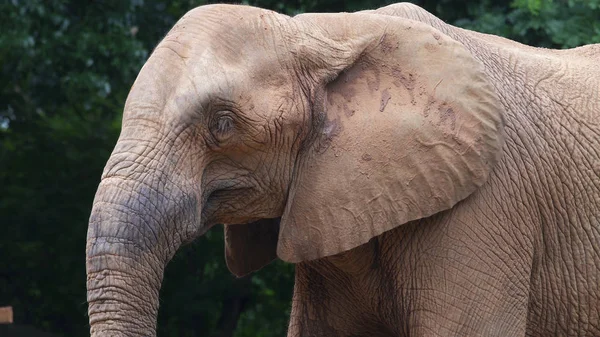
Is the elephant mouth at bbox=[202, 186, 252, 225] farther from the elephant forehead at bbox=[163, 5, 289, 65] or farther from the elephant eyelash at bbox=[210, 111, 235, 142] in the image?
the elephant forehead at bbox=[163, 5, 289, 65]

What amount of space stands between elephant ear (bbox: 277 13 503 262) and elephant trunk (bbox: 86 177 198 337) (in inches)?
26.0

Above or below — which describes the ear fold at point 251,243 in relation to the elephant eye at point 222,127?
below

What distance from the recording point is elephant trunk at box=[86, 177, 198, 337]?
4.35 m

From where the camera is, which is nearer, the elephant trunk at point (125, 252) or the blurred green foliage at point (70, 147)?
the elephant trunk at point (125, 252)

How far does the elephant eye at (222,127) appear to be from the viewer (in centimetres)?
466

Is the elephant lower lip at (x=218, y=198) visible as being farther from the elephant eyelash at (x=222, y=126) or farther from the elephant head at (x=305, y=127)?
the elephant eyelash at (x=222, y=126)

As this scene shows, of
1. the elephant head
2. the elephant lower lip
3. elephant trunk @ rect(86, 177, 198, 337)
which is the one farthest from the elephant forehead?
elephant trunk @ rect(86, 177, 198, 337)

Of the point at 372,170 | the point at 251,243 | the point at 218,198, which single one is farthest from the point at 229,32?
the point at 251,243

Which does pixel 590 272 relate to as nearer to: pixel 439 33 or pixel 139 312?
pixel 439 33

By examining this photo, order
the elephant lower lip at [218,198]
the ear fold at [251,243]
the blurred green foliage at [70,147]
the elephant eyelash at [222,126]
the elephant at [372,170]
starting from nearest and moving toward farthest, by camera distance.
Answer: the elephant at [372,170]
the elephant eyelash at [222,126]
the elephant lower lip at [218,198]
the ear fold at [251,243]
the blurred green foliage at [70,147]

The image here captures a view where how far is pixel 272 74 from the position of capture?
4793 mm

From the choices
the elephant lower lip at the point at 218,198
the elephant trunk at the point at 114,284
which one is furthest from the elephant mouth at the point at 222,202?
the elephant trunk at the point at 114,284

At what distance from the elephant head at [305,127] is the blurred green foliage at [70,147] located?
4.43 meters

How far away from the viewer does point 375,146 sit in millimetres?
4926
